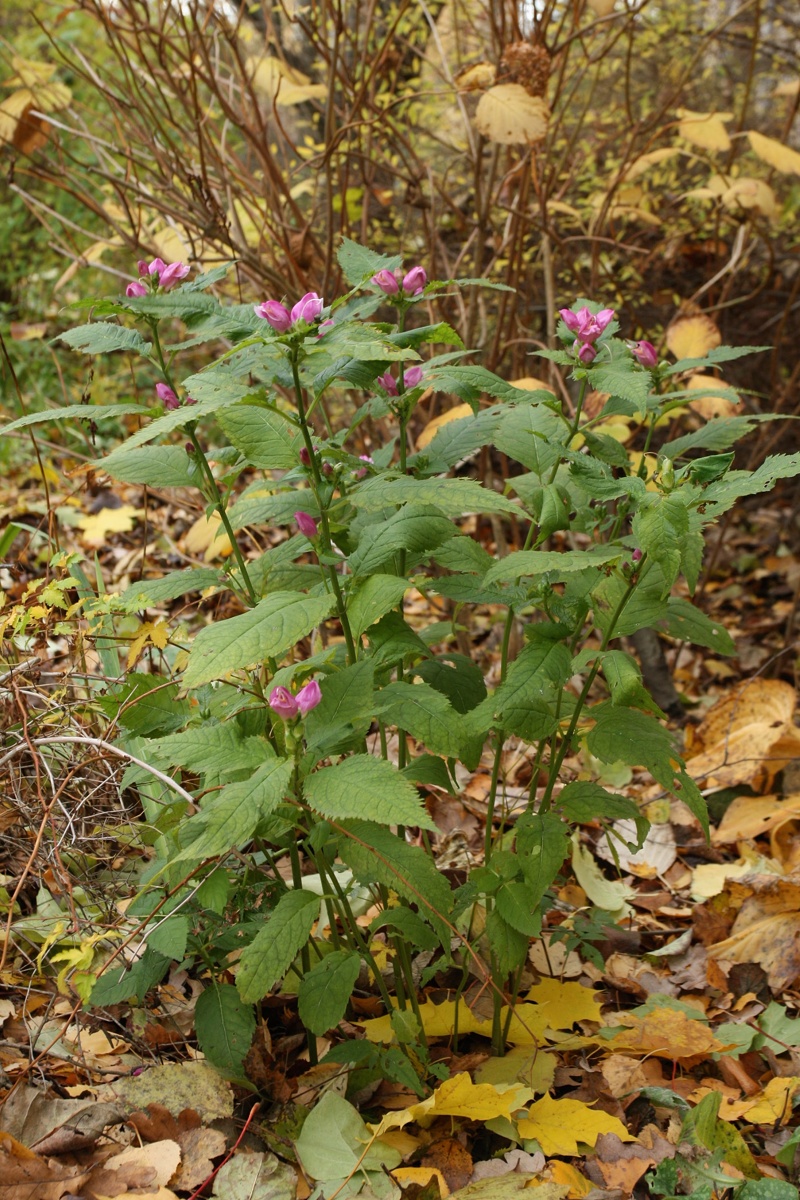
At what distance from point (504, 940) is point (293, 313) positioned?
0.94m

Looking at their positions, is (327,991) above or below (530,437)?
below

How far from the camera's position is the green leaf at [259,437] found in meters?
1.32

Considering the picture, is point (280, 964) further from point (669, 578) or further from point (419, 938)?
point (669, 578)

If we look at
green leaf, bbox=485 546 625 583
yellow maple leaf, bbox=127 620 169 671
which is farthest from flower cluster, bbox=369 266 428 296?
yellow maple leaf, bbox=127 620 169 671

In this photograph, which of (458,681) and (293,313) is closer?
(293,313)

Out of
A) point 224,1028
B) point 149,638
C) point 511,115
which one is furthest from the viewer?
point 511,115

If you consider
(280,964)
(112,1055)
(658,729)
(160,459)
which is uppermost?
(160,459)

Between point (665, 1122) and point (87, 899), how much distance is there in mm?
1020

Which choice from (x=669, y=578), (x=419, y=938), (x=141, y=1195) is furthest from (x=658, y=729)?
(x=141, y=1195)

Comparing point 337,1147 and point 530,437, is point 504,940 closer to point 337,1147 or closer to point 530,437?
point 337,1147

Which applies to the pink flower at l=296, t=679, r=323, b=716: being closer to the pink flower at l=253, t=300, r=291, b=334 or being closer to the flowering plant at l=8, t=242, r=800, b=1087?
the flowering plant at l=8, t=242, r=800, b=1087

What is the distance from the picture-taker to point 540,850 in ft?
4.76

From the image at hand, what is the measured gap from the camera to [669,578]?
1.23 meters

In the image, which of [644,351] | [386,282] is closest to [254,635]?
[386,282]
